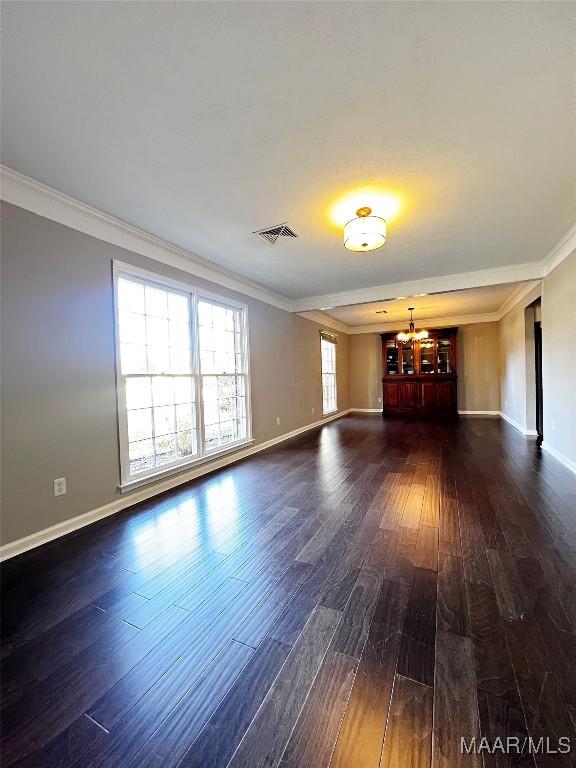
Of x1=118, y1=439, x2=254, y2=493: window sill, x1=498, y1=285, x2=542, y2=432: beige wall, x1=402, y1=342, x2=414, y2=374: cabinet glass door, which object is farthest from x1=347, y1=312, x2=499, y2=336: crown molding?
x1=118, y1=439, x2=254, y2=493: window sill

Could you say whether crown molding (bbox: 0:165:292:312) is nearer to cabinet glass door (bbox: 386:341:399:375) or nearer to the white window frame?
the white window frame

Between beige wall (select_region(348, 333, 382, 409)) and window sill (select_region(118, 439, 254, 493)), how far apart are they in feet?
17.6

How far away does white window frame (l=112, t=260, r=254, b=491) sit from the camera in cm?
279

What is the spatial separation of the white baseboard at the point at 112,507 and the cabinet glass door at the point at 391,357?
5.12m

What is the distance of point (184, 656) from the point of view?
4.22 ft

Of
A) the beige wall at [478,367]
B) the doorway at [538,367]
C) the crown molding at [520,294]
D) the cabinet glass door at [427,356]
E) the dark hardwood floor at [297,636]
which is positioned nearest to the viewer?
the dark hardwood floor at [297,636]

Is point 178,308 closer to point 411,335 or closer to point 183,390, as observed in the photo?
point 183,390

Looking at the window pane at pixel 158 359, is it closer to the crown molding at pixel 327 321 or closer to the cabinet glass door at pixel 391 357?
the crown molding at pixel 327 321

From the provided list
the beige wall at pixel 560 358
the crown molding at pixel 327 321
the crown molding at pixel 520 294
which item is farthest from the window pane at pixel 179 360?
the crown molding at pixel 520 294

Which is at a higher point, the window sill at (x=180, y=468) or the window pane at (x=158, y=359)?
the window pane at (x=158, y=359)

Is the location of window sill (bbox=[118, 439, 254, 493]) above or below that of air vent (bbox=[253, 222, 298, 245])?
below

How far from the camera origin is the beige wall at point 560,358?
3.33m

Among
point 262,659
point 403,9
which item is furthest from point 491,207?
point 262,659

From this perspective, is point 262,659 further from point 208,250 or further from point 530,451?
point 530,451
